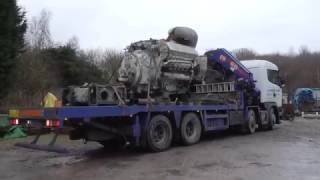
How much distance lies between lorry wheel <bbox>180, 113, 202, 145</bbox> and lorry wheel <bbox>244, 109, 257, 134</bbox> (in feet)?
13.8

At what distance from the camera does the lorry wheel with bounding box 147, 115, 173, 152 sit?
13773mm

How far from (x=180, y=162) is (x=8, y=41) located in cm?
1172

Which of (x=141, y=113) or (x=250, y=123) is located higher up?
(x=141, y=113)

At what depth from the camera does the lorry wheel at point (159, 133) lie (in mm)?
13773

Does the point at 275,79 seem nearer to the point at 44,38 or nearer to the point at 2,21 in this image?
the point at 2,21

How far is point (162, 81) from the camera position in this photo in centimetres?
1661

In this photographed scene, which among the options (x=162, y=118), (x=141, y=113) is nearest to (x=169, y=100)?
(x=162, y=118)

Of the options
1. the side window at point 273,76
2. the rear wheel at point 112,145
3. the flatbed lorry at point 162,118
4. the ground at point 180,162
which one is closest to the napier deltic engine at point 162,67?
the flatbed lorry at point 162,118

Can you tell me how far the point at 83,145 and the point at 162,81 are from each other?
129 inches

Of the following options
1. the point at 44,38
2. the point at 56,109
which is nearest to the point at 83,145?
the point at 56,109

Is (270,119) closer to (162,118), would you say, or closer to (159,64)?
(159,64)

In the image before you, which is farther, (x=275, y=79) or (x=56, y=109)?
(x=275, y=79)

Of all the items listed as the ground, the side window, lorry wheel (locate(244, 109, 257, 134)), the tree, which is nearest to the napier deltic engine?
the ground

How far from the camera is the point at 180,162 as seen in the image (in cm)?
1186
